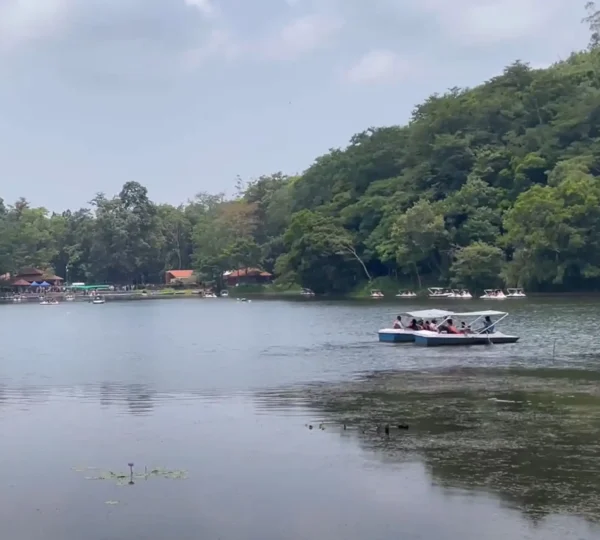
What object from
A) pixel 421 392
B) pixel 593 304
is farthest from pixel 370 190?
pixel 421 392

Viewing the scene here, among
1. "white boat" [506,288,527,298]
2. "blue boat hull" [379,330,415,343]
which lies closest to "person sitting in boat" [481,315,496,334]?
"blue boat hull" [379,330,415,343]

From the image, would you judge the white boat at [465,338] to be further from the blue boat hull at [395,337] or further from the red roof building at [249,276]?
the red roof building at [249,276]

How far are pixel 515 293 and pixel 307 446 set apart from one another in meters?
69.7

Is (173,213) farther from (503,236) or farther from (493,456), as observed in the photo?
(493,456)

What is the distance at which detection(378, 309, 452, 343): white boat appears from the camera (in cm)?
4306

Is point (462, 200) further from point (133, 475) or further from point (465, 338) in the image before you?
point (133, 475)

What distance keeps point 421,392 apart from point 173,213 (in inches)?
5194

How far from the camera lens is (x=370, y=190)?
108000mm

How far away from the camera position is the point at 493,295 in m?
86.4

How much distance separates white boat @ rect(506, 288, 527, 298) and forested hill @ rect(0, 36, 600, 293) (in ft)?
2.31

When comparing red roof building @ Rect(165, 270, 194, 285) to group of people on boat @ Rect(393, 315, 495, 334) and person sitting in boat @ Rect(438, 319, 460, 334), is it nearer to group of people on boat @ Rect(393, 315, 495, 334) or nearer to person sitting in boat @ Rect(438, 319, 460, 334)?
group of people on boat @ Rect(393, 315, 495, 334)

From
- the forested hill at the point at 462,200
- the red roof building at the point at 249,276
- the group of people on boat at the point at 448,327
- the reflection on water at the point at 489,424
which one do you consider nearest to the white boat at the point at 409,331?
the group of people on boat at the point at 448,327

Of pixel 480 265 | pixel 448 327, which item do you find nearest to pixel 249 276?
pixel 480 265

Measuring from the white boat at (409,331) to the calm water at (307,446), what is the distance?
3341 mm
